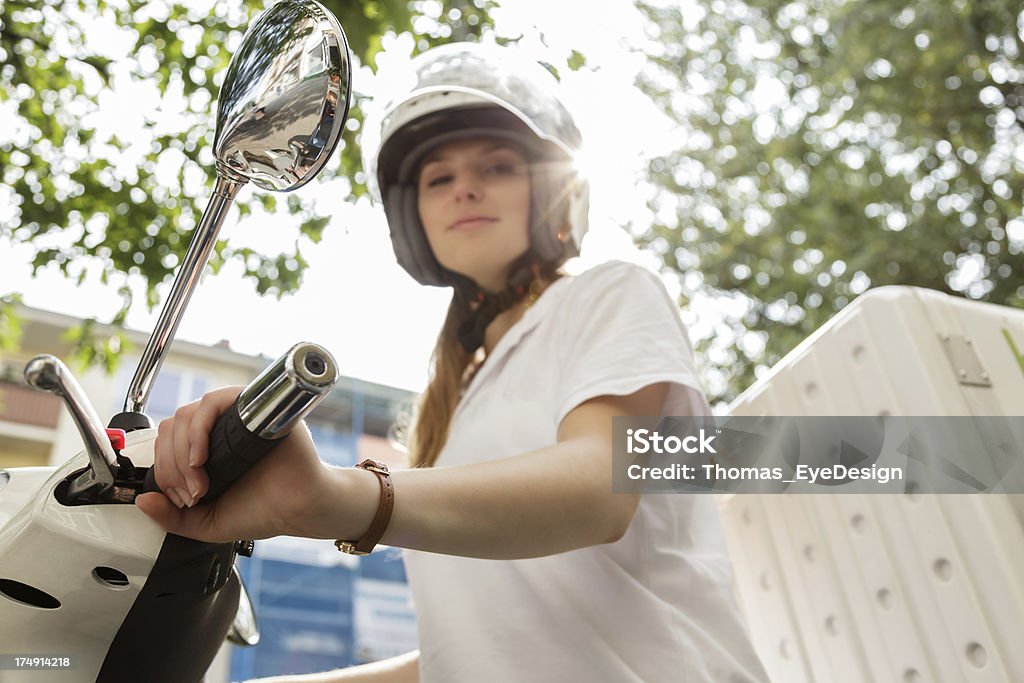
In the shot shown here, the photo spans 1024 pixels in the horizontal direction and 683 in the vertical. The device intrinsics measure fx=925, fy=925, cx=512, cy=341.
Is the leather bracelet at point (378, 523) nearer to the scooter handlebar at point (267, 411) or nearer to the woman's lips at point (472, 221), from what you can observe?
the scooter handlebar at point (267, 411)

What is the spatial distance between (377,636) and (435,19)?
18064mm

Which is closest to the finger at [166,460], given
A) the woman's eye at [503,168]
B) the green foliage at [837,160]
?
the woman's eye at [503,168]

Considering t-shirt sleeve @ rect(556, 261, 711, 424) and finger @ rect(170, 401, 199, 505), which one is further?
t-shirt sleeve @ rect(556, 261, 711, 424)

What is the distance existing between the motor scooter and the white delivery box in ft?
3.35

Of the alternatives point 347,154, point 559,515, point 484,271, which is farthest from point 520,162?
point 347,154

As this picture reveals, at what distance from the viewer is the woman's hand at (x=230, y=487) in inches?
24.5

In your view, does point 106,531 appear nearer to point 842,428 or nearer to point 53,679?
Answer: point 53,679

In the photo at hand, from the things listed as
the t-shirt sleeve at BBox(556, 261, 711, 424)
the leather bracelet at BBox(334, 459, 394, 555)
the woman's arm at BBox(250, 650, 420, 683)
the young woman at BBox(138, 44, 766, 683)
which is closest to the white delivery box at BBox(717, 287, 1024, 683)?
the young woman at BBox(138, 44, 766, 683)

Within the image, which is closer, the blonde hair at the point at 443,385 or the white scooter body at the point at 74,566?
the white scooter body at the point at 74,566

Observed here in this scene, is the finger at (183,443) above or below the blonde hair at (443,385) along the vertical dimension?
below

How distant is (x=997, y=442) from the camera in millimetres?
1388

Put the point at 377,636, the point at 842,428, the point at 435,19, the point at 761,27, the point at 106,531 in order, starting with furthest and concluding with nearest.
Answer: the point at 377,636, the point at 761,27, the point at 435,19, the point at 842,428, the point at 106,531

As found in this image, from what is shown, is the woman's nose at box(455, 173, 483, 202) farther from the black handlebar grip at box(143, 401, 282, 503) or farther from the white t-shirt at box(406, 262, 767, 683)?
the black handlebar grip at box(143, 401, 282, 503)

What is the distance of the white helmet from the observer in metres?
1.49
